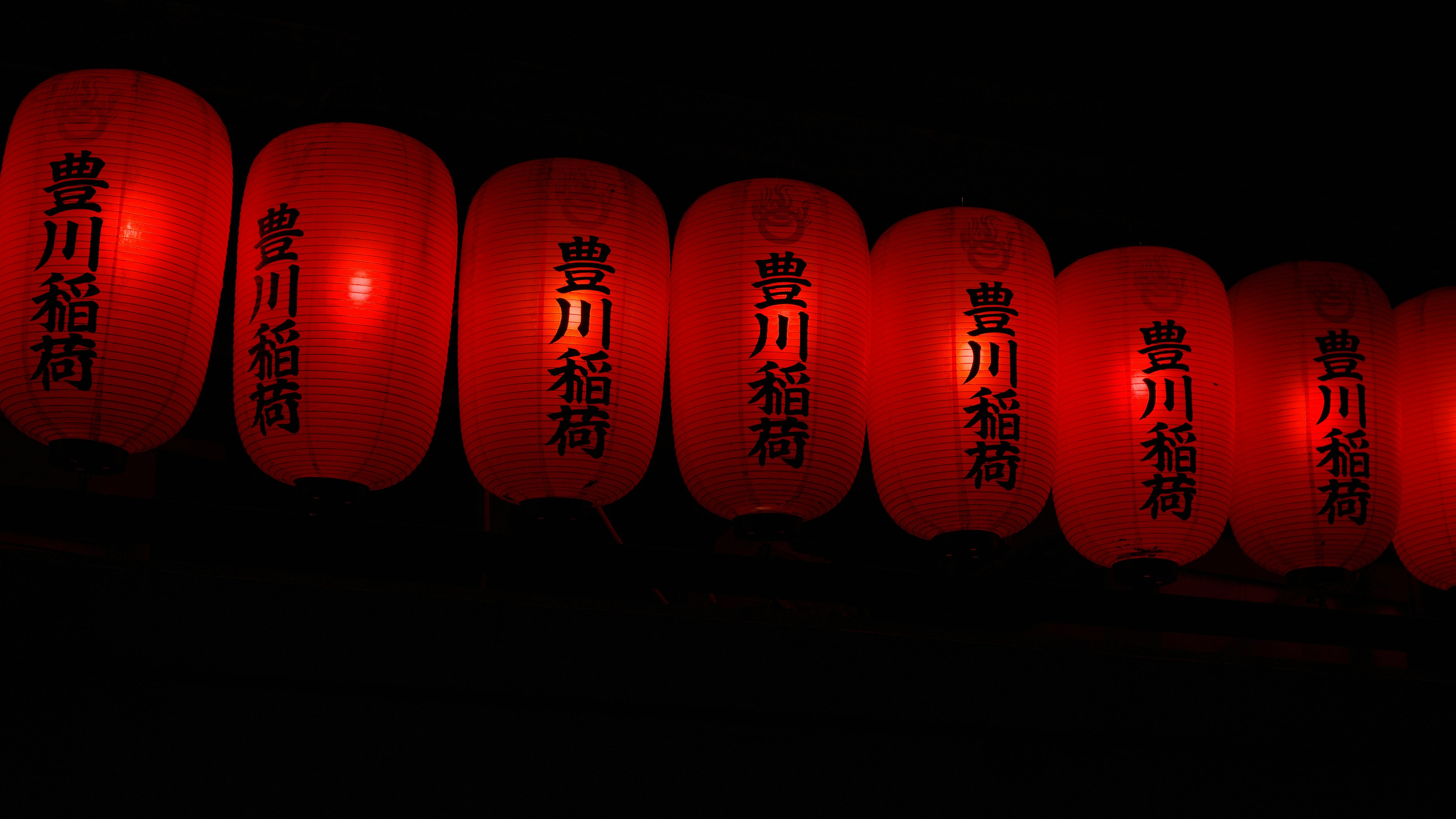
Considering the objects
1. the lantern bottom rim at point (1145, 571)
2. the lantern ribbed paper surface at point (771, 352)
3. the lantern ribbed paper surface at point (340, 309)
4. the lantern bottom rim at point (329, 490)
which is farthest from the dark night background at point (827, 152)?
the lantern ribbed paper surface at point (771, 352)

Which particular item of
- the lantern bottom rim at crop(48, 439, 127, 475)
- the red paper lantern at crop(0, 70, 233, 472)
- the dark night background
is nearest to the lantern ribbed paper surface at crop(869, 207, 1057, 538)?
the dark night background

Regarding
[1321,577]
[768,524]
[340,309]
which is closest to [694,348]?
[768,524]

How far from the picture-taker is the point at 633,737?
3605mm

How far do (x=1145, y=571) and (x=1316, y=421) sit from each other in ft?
2.50

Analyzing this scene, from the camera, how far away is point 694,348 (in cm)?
335

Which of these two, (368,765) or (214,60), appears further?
(214,60)

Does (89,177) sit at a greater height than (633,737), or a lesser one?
greater

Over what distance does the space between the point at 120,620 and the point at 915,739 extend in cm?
249

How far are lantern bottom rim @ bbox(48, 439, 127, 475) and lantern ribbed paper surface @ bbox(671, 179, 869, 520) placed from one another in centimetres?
149

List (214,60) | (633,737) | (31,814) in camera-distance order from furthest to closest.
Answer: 1. (214,60)
2. (633,737)
3. (31,814)

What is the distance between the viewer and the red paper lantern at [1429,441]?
149 inches

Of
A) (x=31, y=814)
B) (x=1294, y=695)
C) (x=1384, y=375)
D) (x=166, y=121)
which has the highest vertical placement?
(x=166, y=121)

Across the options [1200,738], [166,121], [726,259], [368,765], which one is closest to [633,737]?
[368,765]

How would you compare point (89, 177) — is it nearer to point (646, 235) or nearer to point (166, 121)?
point (166, 121)
